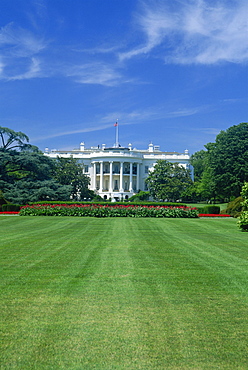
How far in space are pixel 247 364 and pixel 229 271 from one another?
4.36m

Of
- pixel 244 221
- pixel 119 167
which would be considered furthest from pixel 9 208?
pixel 119 167

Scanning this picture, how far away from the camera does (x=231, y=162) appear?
2074 inches

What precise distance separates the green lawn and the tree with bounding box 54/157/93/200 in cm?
5496

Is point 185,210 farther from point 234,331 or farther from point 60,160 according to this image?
point 60,160

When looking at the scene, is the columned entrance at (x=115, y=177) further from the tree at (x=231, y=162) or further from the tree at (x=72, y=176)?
the tree at (x=231, y=162)

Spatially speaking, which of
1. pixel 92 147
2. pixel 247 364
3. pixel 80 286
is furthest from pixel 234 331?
pixel 92 147

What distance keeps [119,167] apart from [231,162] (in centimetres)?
4151

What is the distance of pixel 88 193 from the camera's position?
6912cm

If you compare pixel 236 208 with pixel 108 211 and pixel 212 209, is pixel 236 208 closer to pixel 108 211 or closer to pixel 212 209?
pixel 212 209

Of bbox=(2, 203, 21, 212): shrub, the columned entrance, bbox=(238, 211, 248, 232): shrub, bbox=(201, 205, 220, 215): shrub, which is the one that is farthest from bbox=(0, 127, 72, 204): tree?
the columned entrance

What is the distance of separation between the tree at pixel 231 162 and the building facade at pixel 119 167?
110 ft

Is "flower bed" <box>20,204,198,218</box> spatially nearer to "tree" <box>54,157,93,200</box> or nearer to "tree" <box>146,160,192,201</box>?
"tree" <box>54,157,93,200</box>

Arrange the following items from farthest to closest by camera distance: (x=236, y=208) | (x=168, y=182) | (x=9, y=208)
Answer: (x=168, y=182) < (x=9, y=208) < (x=236, y=208)

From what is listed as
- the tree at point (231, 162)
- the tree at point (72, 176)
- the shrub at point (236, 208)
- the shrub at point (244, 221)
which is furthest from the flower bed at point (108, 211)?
the tree at point (72, 176)
